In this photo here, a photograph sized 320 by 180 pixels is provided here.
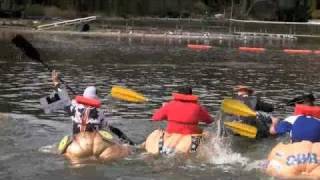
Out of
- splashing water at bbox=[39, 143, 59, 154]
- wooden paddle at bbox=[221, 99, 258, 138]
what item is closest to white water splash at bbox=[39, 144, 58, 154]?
splashing water at bbox=[39, 143, 59, 154]

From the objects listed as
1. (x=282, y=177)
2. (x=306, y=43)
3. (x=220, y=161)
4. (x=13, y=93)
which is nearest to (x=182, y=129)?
(x=220, y=161)

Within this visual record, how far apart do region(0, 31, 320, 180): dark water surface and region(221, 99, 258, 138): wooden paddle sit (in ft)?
1.51

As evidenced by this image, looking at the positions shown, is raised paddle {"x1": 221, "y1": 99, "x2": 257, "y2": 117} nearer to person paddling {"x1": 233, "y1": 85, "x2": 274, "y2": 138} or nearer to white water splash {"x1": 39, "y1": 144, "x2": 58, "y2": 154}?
person paddling {"x1": 233, "y1": 85, "x2": 274, "y2": 138}

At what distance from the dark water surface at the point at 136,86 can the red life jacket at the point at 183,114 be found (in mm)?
667

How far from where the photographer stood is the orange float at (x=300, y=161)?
36.5 feet

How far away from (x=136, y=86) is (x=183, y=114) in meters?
10.5

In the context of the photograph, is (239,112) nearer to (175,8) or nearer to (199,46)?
(199,46)

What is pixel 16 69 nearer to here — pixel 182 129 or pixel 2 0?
pixel 182 129

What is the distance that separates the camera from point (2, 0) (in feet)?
231

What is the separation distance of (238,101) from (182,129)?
1.49 metres

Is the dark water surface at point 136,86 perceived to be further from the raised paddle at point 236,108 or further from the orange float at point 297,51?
the raised paddle at point 236,108

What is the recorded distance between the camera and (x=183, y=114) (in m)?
13.1

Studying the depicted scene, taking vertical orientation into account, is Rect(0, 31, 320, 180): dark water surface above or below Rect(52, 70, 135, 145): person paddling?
below

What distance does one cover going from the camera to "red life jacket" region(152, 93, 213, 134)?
13.1m
